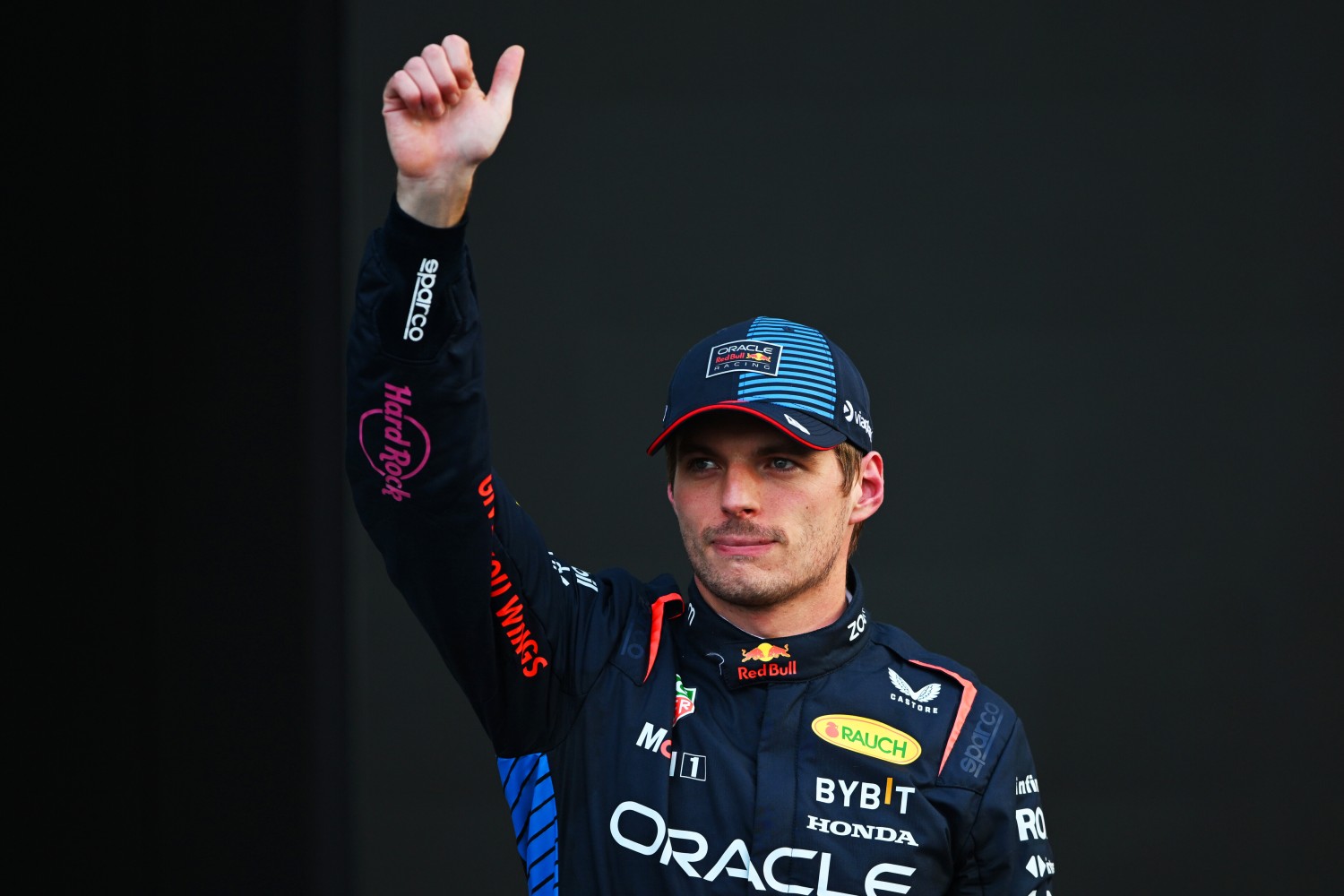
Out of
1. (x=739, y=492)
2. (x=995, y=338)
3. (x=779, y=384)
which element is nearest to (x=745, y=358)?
(x=779, y=384)

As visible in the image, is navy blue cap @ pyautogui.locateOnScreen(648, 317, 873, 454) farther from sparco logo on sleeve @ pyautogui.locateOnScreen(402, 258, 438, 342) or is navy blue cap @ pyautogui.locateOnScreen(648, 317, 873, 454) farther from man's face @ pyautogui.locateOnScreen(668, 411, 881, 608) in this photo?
sparco logo on sleeve @ pyautogui.locateOnScreen(402, 258, 438, 342)

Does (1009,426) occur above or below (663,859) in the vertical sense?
above

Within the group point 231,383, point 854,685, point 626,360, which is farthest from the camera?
point 626,360

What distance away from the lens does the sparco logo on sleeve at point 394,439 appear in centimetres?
112

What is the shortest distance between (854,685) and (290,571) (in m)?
→ 1.18

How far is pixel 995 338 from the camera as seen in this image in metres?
2.51

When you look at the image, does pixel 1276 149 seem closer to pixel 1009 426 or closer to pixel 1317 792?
pixel 1009 426

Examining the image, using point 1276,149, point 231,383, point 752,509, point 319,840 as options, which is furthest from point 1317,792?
point 231,383

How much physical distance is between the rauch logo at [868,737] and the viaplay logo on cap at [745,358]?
38cm

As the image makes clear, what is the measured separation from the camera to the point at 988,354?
251cm

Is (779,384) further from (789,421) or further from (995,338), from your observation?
(995,338)

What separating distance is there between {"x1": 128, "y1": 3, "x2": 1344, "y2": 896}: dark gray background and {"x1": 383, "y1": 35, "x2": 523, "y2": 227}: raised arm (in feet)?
4.43

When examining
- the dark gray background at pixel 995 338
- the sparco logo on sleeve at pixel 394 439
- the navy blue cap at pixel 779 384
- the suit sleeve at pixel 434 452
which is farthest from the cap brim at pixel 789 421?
the dark gray background at pixel 995 338

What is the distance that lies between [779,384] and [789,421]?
5 centimetres
